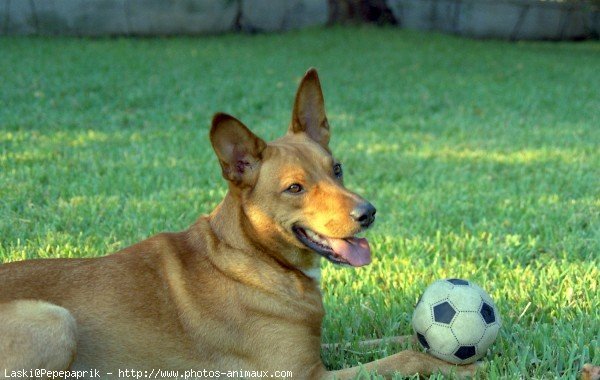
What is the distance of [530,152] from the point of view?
9.16m

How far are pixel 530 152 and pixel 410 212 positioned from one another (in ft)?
10.5

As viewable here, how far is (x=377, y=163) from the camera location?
27.9 feet

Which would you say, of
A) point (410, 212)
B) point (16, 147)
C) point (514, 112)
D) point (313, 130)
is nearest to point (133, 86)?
point (16, 147)

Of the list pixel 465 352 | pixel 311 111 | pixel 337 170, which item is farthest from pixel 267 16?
pixel 465 352

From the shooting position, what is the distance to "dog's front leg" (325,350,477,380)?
3688 mm

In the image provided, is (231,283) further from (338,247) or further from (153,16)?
(153,16)

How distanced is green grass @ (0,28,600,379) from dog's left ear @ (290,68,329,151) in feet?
3.44

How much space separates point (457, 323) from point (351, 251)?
0.64 m

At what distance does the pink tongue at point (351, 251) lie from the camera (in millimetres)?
3738

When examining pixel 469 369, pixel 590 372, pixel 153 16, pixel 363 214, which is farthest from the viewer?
pixel 153 16

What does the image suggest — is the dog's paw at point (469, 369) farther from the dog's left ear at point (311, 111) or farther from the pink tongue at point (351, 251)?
the dog's left ear at point (311, 111)

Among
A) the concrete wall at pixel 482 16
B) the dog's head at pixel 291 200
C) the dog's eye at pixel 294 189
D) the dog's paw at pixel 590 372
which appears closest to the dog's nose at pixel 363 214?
the dog's head at pixel 291 200

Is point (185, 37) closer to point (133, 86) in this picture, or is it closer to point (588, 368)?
point (133, 86)

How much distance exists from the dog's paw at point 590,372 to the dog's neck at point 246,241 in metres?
1.39
